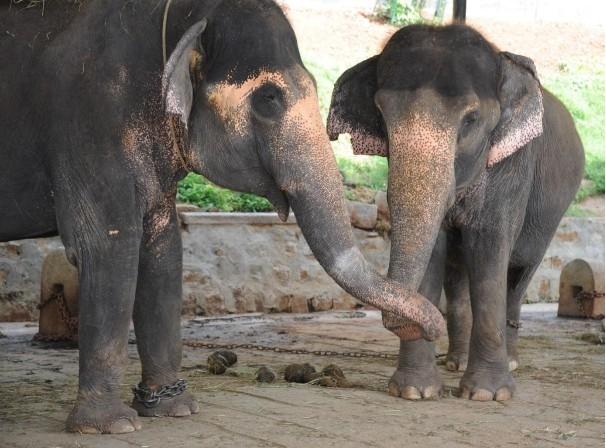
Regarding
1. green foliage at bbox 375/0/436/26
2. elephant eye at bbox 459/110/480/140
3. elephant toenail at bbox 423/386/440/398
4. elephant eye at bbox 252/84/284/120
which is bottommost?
elephant toenail at bbox 423/386/440/398

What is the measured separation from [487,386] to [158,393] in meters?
→ 1.70

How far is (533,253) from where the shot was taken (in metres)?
7.26

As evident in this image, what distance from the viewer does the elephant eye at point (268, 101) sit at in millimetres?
4684

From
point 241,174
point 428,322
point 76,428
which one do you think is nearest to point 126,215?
point 241,174

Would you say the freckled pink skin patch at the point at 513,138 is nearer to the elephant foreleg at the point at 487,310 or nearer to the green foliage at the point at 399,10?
the elephant foreleg at the point at 487,310

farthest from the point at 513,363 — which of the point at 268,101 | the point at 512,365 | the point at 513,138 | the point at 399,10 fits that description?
the point at 399,10

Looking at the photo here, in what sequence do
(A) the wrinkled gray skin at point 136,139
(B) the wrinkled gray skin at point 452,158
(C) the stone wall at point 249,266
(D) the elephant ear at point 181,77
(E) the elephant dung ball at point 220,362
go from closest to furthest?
(D) the elephant ear at point 181,77 → (A) the wrinkled gray skin at point 136,139 → (B) the wrinkled gray skin at point 452,158 → (E) the elephant dung ball at point 220,362 → (C) the stone wall at point 249,266

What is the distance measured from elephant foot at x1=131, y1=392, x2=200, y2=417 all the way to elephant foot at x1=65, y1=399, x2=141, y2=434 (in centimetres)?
44

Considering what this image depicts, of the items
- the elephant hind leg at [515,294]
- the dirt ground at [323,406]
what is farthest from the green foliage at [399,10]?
the elephant hind leg at [515,294]

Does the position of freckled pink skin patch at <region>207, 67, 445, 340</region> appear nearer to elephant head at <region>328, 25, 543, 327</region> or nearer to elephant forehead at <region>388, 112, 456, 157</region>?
elephant head at <region>328, 25, 543, 327</region>

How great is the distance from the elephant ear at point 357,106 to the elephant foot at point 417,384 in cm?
122

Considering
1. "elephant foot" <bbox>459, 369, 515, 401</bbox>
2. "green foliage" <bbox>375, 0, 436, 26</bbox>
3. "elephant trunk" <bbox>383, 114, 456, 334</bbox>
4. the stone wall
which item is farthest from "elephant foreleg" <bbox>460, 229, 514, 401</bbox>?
"green foliage" <bbox>375, 0, 436, 26</bbox>

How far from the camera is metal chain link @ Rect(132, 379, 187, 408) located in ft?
17.1

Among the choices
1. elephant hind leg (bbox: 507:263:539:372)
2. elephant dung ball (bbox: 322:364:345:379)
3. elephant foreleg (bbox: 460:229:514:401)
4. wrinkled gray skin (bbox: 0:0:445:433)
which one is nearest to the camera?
wrinkled gray skin (bbox: 0:0:445:433)
